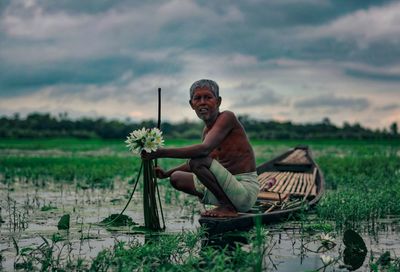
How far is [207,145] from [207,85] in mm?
588

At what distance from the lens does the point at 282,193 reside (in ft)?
21.4

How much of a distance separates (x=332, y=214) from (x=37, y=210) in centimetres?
369

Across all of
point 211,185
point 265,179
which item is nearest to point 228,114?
point 211,185

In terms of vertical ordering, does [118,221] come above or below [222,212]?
below

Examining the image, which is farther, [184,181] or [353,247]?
[184,181]

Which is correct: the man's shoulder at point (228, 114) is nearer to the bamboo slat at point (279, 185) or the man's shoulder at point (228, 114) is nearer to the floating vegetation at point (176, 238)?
the floating vegetation at point (176, 238)

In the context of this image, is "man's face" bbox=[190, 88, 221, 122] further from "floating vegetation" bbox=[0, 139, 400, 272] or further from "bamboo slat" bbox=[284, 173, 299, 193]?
"bamboo slat" bbox=[284, 173, 299, 193]

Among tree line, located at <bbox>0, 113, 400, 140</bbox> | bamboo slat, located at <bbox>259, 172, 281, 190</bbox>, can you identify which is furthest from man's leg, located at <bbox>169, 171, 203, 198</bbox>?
tree line, located at <bbox>0, 113, 400, 140</bbox>

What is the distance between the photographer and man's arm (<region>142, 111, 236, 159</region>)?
4211 millimetres

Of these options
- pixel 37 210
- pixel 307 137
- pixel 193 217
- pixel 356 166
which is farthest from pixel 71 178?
pixel 307 137

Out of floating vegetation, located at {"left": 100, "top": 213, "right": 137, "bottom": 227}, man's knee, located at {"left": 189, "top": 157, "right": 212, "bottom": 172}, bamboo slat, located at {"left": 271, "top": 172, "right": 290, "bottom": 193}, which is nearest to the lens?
man's knee, located at {"left": 189, "top": 157, "right": 212, "bottom": 172}

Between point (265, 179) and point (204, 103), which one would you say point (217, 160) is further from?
point (265, 179)

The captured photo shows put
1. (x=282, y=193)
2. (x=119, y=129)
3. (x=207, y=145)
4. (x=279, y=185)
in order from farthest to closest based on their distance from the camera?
(x=119, y=129)
(x=279, y=185)
(x=282, y=193)
(x=207, y=145)

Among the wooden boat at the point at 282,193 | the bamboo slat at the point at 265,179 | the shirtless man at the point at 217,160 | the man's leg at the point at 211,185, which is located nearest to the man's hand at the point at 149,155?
the shirtless man at the point at 217,160
